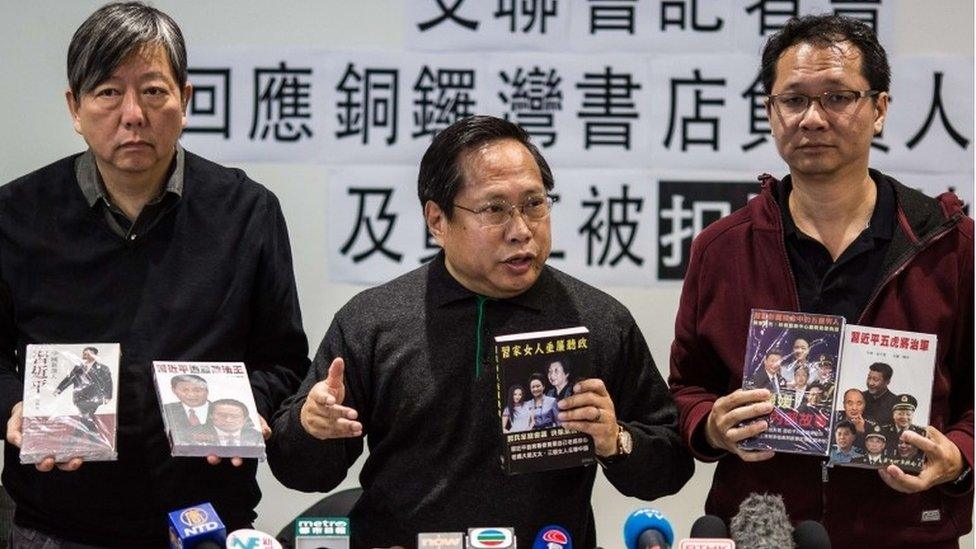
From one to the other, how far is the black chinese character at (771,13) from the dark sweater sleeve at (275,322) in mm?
2229

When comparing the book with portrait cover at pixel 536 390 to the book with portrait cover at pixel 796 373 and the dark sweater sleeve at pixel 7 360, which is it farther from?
the dark sweater sleeve at pixel 7 360

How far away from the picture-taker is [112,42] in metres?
2.87

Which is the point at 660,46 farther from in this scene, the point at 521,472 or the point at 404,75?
the point at 521,472

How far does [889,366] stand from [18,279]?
76.1 inches

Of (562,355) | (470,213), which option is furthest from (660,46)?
(562,355)

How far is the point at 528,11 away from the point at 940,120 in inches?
60.0

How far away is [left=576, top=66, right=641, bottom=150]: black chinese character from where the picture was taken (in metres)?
4.64

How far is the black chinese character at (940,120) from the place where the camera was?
464 cm

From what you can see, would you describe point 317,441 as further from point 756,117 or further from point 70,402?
point 756,117

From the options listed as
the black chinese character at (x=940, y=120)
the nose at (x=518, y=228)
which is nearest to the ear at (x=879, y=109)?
the nose at (x=518, y=228)

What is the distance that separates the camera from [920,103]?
4.64 metres

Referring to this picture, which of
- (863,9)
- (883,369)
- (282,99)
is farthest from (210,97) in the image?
(883,369)

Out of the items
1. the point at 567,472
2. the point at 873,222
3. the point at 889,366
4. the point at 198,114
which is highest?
the point at 198,114

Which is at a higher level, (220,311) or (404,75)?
(404,75)
